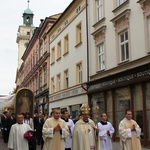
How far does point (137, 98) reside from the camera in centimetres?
1664

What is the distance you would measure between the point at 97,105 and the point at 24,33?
8044 cm

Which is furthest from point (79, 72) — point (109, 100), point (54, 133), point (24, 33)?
point (24, 33)

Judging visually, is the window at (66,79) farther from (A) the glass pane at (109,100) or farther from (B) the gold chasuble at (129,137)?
(B) the gold chasuble at (129,137)

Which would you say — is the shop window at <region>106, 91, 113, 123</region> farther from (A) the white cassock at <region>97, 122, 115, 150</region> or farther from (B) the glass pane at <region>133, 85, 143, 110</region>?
(A) the white cassock at <region>97, 122, 115, 150</region>

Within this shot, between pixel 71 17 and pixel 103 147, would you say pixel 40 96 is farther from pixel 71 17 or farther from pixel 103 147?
pixel 103 147

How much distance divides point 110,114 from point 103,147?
27.3ft

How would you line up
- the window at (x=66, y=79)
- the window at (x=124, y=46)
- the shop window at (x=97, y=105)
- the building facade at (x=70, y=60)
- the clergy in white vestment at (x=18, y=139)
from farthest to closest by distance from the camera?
the window at (x=66, y=79) < the building facade at (x=70, y=60) < the shop window at (x=97, y=105) < the window at (x=124, y=46) < the clergy in white vestment at (x=18, y=139)

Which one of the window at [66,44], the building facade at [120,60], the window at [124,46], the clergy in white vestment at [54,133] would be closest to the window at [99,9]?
the building facade at [120,60]

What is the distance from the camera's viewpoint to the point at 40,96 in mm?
41344

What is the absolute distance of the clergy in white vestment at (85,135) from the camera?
944 cm

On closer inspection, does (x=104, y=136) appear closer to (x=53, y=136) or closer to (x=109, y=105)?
(x=53, y=136)

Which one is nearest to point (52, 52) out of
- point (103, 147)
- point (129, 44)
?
point (129, 44)

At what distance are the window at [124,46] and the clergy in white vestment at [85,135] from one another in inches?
353

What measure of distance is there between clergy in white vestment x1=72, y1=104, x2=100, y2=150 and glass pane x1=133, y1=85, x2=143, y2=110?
7046 mm
